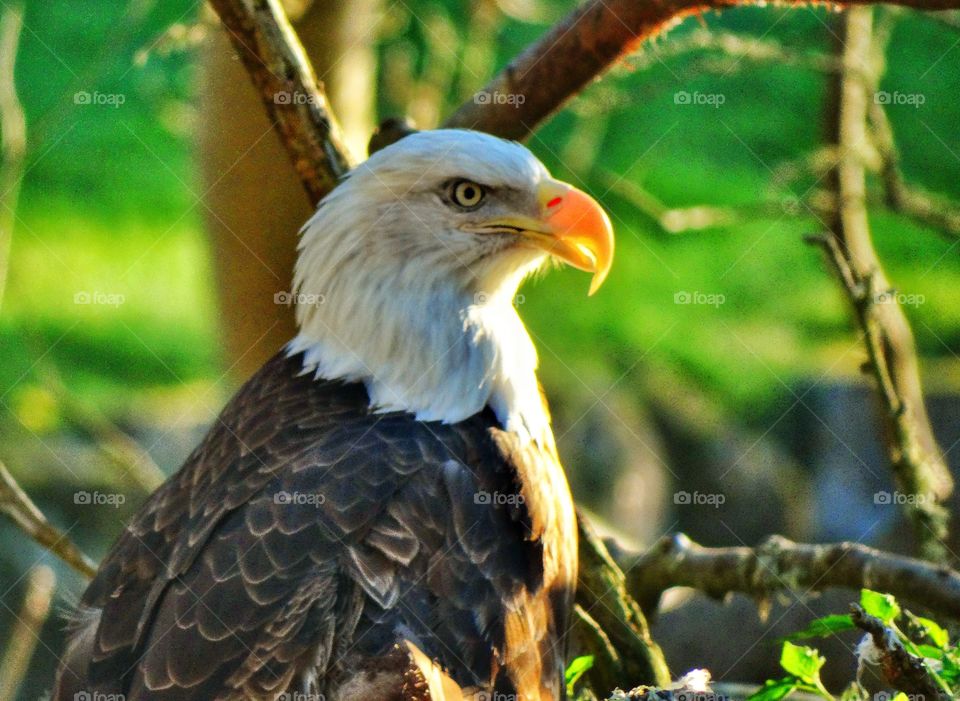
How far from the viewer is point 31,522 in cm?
264

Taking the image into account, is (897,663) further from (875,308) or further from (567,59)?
(567,59)

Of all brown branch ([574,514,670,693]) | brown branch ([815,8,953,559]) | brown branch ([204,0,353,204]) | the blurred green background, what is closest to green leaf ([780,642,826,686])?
brown branch ([574,514,670,693])

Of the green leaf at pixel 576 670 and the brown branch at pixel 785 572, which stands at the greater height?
the green leaf at pixel 576 670

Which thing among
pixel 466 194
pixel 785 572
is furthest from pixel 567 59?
pixel 785 572

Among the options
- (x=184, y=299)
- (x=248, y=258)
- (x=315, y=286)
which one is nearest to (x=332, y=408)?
(x=315, y=286)

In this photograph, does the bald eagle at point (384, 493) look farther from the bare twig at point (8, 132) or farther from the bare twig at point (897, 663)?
the bare twig at point (8, 132)

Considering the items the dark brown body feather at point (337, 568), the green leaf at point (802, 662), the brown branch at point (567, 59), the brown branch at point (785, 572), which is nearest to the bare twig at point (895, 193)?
the brown branch at point (567, 59)

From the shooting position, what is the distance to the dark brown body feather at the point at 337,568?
80.0 inches

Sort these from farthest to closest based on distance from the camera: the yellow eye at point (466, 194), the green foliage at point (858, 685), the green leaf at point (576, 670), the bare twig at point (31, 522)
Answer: the bare twig at point (31, 522)
the yellow eye at point (466, 194)
the green leaf at point (576, 670)
the green foliage at point (858, 685)

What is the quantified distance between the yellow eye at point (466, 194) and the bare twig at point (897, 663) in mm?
1129

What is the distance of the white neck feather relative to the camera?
243cm

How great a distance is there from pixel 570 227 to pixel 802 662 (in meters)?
0.95

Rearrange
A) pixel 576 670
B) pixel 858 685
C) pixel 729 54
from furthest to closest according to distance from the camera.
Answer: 1. pixel 729 54
2. pixel 576 670
3. pixel 858 685

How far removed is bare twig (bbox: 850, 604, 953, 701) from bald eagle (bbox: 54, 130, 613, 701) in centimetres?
65
